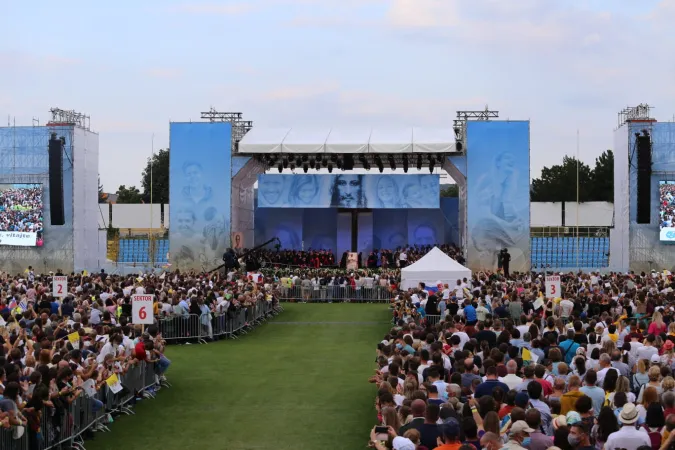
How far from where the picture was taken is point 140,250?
4872 cm

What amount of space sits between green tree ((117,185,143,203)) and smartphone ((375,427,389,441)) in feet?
299

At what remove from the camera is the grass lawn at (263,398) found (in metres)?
11.6

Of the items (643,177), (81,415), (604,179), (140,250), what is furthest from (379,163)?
(604,179)

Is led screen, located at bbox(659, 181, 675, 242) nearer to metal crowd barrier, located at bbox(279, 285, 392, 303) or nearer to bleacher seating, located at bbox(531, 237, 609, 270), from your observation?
bleacher seating, located at bbox(531, 237, 609, 270)

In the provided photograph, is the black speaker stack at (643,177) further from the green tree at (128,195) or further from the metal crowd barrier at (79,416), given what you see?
the green tree at (128,195)

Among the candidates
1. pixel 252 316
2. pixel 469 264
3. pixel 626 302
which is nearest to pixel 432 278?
pixel 252 316

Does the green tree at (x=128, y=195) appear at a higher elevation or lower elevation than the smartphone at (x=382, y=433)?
higher

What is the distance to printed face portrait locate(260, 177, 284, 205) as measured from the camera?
3981cm

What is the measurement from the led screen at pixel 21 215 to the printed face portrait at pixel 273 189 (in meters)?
11.3

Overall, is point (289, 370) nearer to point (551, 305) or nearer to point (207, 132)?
point (551, 305)

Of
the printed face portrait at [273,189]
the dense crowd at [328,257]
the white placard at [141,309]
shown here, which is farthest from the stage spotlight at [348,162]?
the white placard at [141,309]

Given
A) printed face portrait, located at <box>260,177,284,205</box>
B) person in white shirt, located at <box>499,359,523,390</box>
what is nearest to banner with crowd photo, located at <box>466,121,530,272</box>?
printed face portrait, located at <box>260,177,284,205</box>

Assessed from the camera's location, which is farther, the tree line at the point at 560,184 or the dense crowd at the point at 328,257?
the tree line at the point at 560,184

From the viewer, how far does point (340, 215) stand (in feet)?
150
